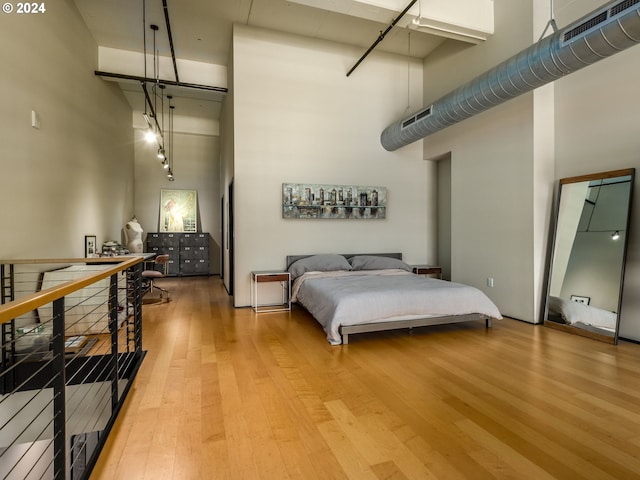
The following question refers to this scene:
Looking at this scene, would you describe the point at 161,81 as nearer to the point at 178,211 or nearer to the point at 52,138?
the point at 52,138

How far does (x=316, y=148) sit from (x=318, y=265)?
198cm

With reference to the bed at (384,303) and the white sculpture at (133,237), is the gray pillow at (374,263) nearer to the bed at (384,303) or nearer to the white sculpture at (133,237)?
the bed at (384,303)

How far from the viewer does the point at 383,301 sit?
3615 mm

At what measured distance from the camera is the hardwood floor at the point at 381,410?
5.57ft

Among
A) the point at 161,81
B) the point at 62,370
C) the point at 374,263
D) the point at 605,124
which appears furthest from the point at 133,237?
the point at 605,124

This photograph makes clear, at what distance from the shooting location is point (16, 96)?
3.12 metres

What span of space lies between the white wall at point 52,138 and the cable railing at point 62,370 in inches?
18.9

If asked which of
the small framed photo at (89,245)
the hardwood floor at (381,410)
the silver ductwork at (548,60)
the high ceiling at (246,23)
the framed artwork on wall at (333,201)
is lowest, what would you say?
the hardwood floor at (381,410)

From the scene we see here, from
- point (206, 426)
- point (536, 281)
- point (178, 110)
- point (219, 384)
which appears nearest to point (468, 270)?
point (536, 281)

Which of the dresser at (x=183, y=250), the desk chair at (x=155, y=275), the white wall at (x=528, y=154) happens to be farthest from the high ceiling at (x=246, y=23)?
the dresser at (x=183, y=250)

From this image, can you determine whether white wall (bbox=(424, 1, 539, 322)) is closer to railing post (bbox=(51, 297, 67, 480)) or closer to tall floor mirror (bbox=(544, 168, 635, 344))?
tall floor mirror (bbox=(544, 168, 635, 344))

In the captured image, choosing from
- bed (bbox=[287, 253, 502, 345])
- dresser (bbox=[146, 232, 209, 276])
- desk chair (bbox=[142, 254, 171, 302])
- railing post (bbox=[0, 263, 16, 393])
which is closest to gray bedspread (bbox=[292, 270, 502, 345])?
bed (bbox=[287, 253, 502, 345])

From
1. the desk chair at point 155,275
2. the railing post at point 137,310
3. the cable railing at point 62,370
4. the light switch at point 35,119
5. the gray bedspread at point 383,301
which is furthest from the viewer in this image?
the desk chair at point 155,275

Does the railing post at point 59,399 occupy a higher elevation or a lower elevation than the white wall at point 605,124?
lower
